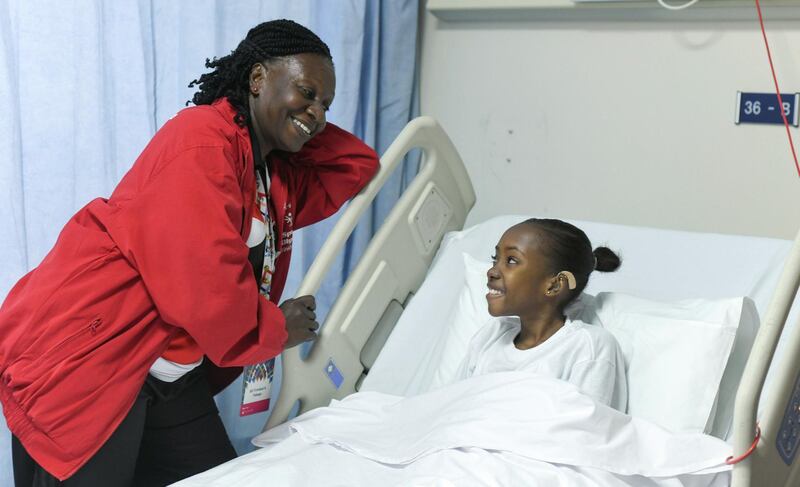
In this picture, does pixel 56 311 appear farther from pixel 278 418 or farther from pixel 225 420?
pixel 225 420

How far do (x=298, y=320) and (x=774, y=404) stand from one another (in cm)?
91

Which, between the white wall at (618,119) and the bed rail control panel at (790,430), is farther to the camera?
the white wall at (618,119)

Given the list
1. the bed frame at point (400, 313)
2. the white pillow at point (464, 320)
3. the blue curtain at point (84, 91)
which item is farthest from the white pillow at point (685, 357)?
the blue curtain at point (84, 91)

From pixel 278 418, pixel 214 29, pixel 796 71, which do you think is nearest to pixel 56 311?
pixel 278 418

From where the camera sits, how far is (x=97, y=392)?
164cm

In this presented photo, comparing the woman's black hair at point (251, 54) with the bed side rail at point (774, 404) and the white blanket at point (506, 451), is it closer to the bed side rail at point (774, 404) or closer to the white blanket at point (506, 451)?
the white blanket at point (506, 451)

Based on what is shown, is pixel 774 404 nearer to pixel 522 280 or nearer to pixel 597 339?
pixel 597 339

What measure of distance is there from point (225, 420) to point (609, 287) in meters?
1.19

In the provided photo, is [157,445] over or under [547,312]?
under

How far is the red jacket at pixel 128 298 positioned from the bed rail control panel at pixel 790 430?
962 millimetres

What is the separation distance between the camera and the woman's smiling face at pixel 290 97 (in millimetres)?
1809

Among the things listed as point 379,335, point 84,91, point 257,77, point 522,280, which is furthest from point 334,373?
point 84,91

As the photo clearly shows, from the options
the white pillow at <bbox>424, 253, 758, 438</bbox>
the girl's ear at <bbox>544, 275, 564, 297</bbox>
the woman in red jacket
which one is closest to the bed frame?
the white pillow at <bbox>424, 253, 758, 438</bbox>

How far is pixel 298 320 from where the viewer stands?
188 cm
